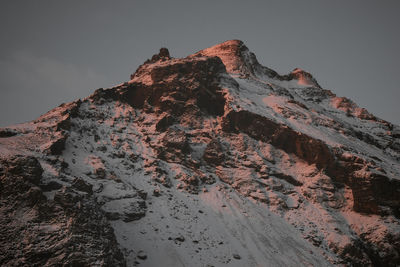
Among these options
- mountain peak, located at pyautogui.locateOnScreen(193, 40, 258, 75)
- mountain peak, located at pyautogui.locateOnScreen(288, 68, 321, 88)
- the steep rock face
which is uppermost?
mountain peak, located at pyautogui.locateOnScreen(288, 68, 321, 88)

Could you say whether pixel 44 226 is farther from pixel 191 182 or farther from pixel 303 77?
pixel 303 77

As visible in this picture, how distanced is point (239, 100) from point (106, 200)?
69.8 ft

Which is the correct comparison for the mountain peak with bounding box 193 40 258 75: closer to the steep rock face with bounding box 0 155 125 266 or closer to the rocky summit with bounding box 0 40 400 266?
the rocky summit with bounding box 0 40 400 266

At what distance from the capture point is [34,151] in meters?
21.7

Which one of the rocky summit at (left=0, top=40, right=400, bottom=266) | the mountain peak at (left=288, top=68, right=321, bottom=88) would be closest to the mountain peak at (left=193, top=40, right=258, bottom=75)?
the mountain peak at (left=288, top=68, right=321, bottom=88)

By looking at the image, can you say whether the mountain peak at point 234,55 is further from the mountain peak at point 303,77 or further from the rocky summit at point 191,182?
the rocky summit at point 191,182

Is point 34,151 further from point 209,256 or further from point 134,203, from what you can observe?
point 209,256

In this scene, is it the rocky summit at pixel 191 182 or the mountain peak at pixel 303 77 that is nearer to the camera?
the rocky summit at pixel 191 182

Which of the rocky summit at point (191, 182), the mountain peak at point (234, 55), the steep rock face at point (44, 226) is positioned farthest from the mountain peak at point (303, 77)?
the steep rock face at point (44, 226)

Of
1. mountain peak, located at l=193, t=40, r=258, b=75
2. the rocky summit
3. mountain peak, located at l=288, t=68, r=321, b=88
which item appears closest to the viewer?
the rocky summit

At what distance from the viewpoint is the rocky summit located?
14.8 m

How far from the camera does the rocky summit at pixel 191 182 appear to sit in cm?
1480

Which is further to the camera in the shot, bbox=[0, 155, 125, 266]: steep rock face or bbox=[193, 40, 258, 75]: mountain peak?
bbox=[193, 40, 258, 75]: mountain peak

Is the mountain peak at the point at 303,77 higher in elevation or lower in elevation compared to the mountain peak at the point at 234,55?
higher
